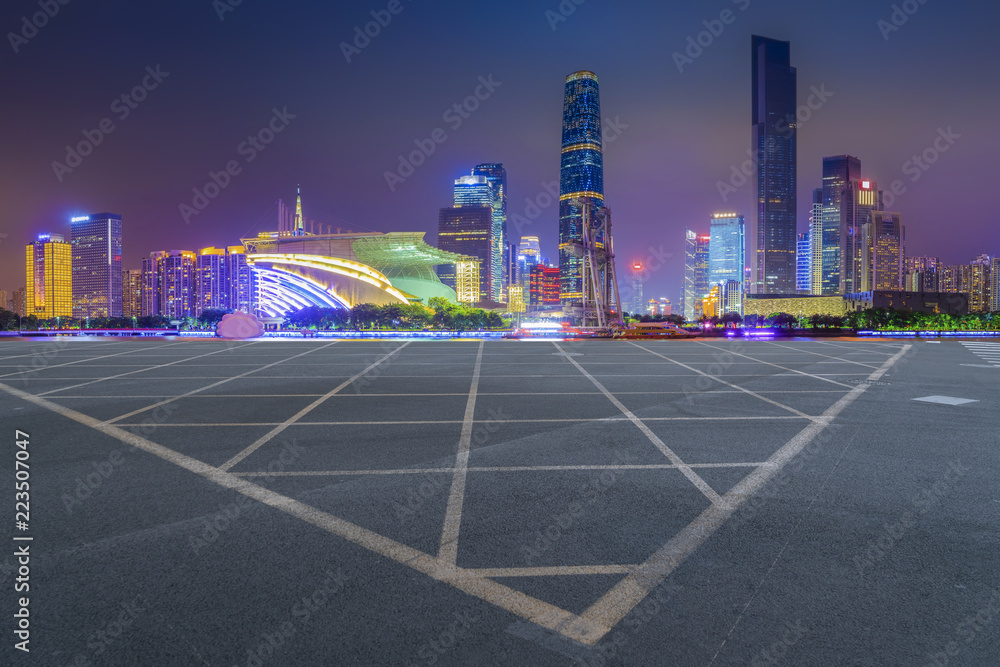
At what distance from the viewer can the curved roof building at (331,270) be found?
102438mm

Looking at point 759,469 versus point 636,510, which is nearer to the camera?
point 636,510

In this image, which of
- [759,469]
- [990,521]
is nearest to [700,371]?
[759,469]

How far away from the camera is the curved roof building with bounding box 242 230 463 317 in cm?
10244

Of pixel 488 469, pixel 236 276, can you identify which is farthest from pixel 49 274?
pixel 488 469

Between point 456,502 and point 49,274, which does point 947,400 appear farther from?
point 49,274

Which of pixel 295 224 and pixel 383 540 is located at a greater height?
pixel 295 224

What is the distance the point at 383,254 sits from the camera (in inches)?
4606

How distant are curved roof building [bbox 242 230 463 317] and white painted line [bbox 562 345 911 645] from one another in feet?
336

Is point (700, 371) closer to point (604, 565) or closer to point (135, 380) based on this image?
point (604, 565)

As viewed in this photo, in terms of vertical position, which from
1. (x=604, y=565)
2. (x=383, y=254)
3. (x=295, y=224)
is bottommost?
(x=604, y=565)

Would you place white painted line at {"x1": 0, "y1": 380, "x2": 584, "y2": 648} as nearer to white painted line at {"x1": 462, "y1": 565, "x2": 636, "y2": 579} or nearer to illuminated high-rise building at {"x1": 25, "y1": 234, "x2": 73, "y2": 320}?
white painted line at {"x1": 462, "y1": 565, "x2": 636, "y2": 579}

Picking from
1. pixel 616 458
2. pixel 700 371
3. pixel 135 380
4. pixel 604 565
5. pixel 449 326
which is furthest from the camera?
pixel 449 326

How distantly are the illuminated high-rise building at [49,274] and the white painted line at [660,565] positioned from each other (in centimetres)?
22544

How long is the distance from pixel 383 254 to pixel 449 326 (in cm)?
4391
